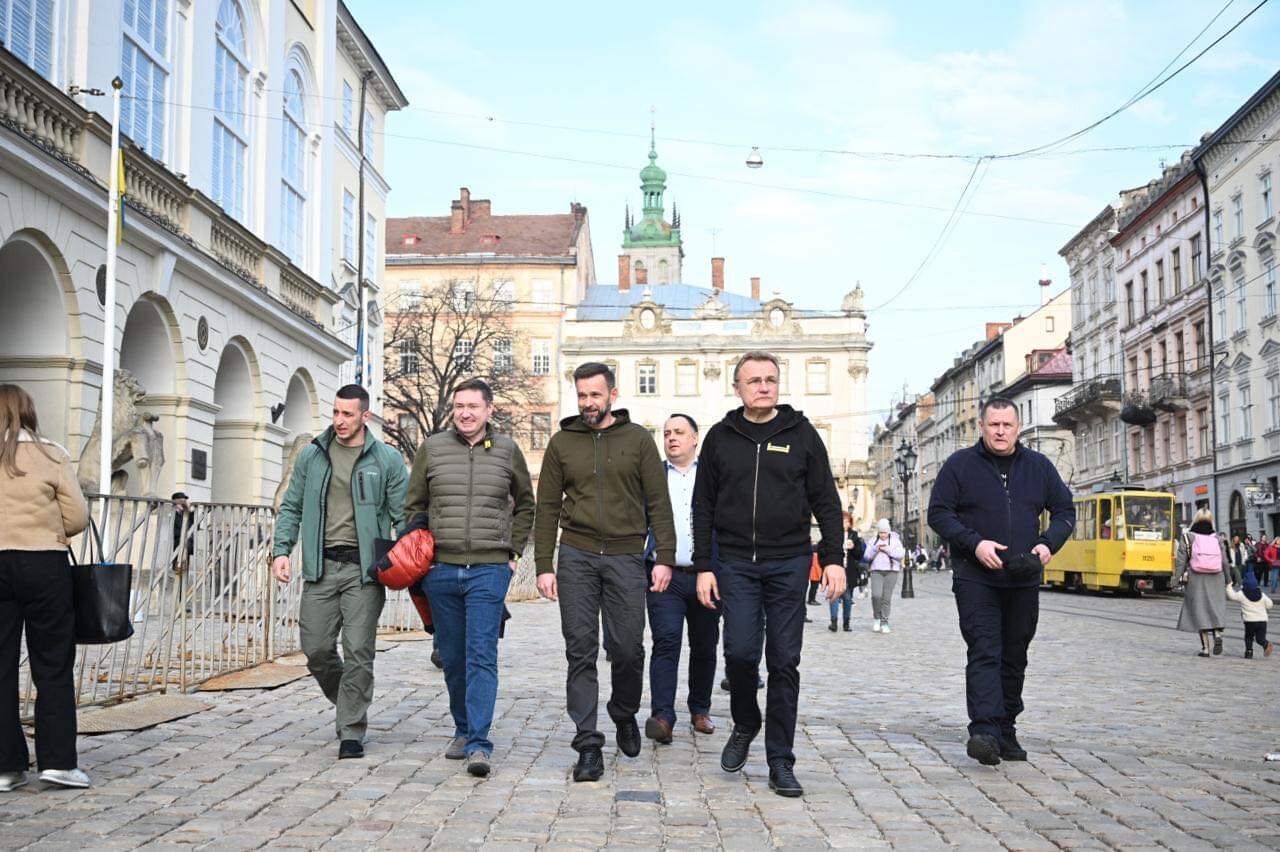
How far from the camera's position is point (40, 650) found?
6.76 metres

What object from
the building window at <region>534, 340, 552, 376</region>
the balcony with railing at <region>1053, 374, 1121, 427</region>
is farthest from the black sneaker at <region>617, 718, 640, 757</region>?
the building window at <region>534, 340, 552, 376</region>

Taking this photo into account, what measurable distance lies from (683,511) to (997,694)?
2.70 m

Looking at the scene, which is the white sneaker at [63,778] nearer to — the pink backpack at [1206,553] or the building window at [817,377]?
the pink backpack at [1206,553]

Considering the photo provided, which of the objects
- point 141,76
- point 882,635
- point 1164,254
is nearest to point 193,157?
point 141,76

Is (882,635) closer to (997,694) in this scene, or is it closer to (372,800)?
(997,694)

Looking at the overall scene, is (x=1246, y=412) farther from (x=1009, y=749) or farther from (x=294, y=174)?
(x=1009, y=749)

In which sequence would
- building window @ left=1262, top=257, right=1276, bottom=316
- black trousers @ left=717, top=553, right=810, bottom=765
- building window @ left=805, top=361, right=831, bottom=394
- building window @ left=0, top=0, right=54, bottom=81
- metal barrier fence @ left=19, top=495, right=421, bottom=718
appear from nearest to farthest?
black trousers @ left=717, top=553, right=810, bottom=765 → metal barrier fence @ left=19, top=495, right=421, bottom=718 → building window @ left=0, top=0, right=54, bottom=81 → building window @ left=1262, top=257, right=1276, bottom=316 → building window @ left=805, top=361, right=831, bottom=394

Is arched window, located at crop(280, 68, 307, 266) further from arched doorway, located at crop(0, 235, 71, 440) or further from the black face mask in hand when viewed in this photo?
the black face mask in hand

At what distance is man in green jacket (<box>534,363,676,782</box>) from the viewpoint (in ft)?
24.9

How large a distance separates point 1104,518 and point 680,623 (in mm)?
34015

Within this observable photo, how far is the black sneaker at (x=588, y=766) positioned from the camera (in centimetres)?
724

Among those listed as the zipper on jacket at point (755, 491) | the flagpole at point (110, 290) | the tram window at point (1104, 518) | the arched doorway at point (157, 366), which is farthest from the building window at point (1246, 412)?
the zipper on jacket at point (755, 491)

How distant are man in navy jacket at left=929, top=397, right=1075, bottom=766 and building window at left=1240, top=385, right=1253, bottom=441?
41688mm

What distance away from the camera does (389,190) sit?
4072cm
